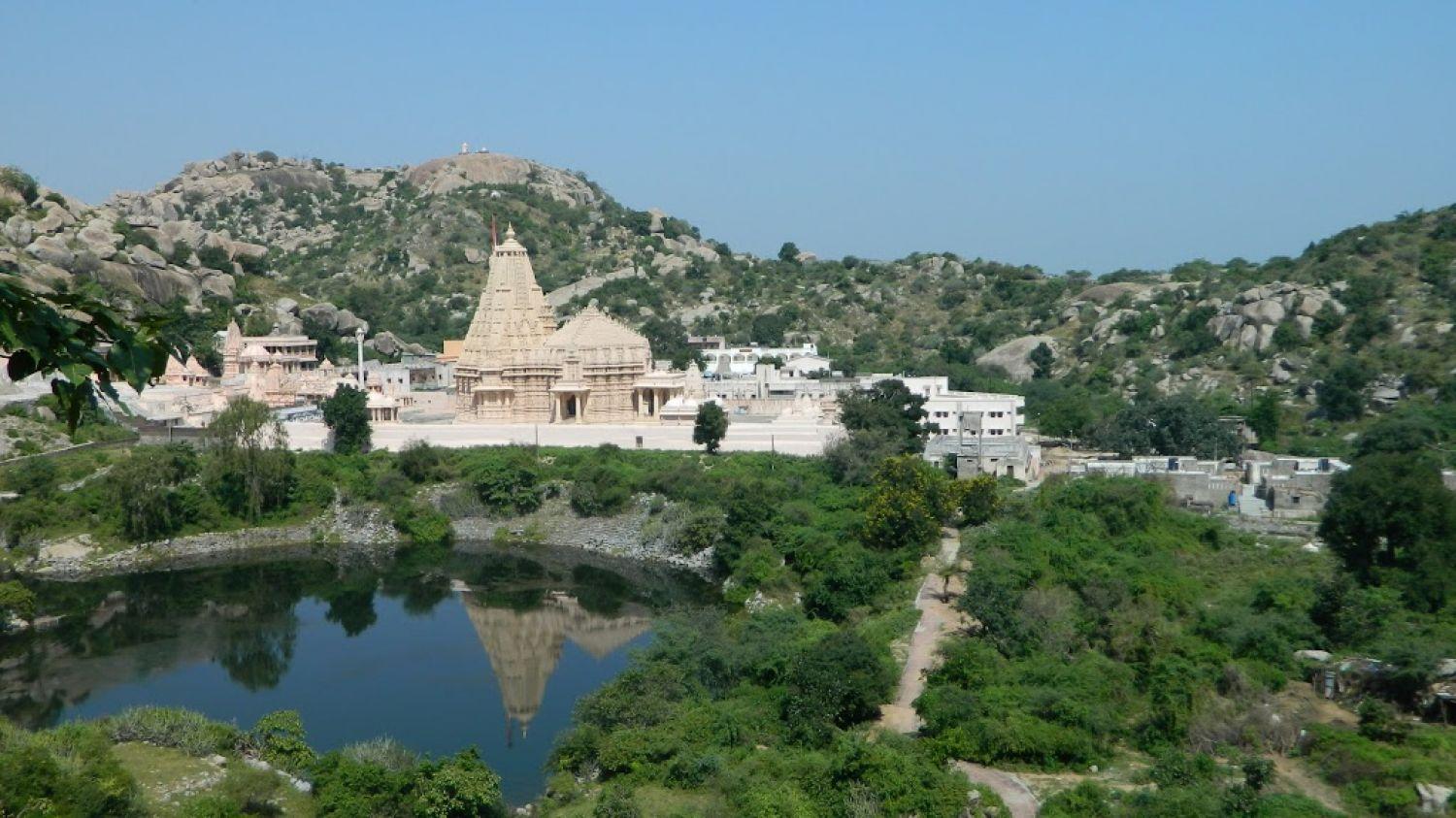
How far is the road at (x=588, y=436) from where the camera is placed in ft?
116

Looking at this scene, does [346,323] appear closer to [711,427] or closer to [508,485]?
[711,427]

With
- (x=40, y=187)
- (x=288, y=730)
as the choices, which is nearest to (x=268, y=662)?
(x=288, y=730)

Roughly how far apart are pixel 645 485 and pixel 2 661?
1371cm

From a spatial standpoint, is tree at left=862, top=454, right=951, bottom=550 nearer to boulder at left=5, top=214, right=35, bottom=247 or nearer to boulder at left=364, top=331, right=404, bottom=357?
boulder at left=364, top=331, right=404, bottom=357

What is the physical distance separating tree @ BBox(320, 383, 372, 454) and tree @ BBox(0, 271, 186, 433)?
32.0m

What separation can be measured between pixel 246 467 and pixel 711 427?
10.9 meters

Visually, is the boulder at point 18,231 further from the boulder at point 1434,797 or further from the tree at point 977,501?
the boulder at point 1434,797

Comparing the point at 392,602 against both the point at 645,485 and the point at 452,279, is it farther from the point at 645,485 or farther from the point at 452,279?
the point at 452,279

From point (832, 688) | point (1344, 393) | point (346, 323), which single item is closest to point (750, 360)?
point (346, 323)

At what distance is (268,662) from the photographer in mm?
22281

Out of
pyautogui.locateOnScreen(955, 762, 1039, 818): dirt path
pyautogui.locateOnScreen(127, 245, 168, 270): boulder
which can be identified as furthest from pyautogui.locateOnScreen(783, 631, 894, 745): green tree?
pyautogui.locateOnScreen(127, 245, 168, 270): boulder

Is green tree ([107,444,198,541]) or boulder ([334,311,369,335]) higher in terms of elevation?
boulder ([334,311,369,335])

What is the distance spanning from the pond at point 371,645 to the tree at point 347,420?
21.5 ft

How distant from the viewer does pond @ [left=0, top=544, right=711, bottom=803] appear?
19094mm
